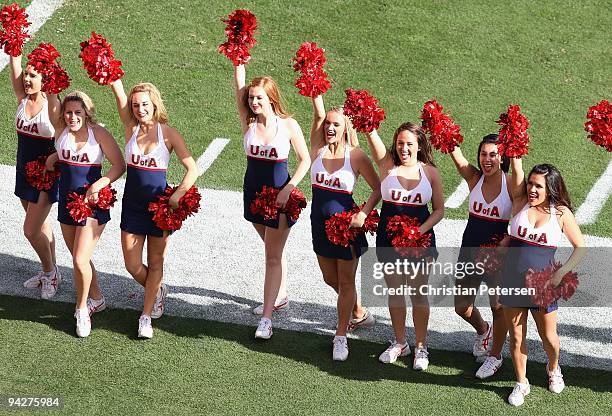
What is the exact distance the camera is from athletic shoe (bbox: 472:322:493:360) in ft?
25.1

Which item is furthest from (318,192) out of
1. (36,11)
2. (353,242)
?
(36,11)

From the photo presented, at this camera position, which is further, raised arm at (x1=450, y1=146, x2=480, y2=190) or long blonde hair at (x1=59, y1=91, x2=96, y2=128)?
long blonde hair at (x1=59, y1=91, x2=96, y2=128)

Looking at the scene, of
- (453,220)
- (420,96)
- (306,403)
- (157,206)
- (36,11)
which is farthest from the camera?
(36,11)

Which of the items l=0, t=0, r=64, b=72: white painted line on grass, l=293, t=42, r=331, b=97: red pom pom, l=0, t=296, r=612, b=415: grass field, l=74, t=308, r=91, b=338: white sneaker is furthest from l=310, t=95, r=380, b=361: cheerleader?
l=0, t=0, r=64, b=72: white painted line on grass

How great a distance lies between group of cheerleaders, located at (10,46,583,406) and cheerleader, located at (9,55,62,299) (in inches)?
0.4

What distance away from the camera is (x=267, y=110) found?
25.1 feet

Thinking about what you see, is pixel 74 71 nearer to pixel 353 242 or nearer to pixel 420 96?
pixel 420 96

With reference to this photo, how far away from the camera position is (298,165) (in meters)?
7.66

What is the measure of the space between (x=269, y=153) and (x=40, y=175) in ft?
5.84

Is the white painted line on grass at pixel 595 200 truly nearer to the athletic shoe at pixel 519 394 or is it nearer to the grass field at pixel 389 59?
the grass field at pixel 389 59

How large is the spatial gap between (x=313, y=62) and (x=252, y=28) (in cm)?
72

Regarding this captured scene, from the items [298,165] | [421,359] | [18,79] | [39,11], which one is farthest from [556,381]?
[39,11]

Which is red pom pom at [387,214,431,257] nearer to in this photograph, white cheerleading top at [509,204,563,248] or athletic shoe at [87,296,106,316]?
white cheerleading top at [509,204,563,248]

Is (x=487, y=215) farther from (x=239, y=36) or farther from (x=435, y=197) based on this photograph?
(x=239, y=36)
